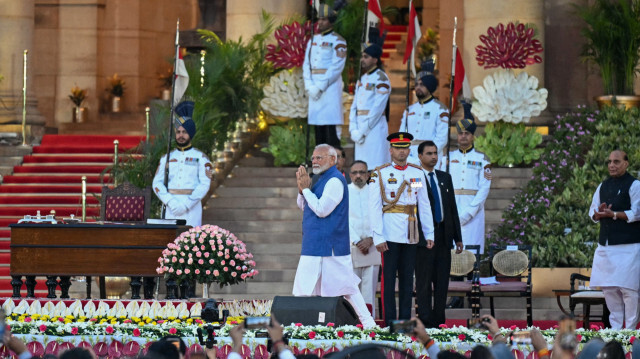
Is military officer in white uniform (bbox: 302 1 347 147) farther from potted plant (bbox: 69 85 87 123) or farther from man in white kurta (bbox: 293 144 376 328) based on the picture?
potted plant (bbox: 69 85 87 123)

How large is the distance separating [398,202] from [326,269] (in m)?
1.13

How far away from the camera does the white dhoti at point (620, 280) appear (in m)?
16.3

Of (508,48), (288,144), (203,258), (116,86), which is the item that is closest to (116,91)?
(116,86)

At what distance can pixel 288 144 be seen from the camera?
24.0 metres

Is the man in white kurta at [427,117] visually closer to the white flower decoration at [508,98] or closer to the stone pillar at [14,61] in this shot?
the white flower decoration at [508,98]

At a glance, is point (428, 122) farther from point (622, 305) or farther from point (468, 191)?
point (622, 305)

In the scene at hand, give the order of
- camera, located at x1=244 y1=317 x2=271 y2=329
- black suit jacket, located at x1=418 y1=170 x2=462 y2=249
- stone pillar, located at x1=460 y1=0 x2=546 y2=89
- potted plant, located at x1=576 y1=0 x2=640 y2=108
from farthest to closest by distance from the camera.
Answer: stone pillar, located at x1=460 y1=0 x2=546 y2=89 → potted plant, located at x1=576 y1=0 x2=640 y2=108 → black suit jacket, located at x1=418 y1=170 x2=462 y2=249 → camera, located at x1=244 y1=317 x2=271 y2=329

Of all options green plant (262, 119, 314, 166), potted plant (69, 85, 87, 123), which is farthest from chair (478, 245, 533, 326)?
potted plant (69, 85, 87, 123)

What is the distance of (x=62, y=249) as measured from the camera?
17.6 meters

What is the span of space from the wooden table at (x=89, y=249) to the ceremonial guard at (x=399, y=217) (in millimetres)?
2784

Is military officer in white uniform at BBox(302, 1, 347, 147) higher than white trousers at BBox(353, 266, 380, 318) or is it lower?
higher

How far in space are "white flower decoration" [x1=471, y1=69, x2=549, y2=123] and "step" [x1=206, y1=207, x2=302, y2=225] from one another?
11.4ft

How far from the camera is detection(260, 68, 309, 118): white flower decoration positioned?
2450 cm

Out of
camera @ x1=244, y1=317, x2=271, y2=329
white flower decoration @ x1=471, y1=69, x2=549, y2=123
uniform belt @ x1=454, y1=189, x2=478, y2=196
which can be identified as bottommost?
camera @ x1=244, y1=317, x2=271, y2=329
